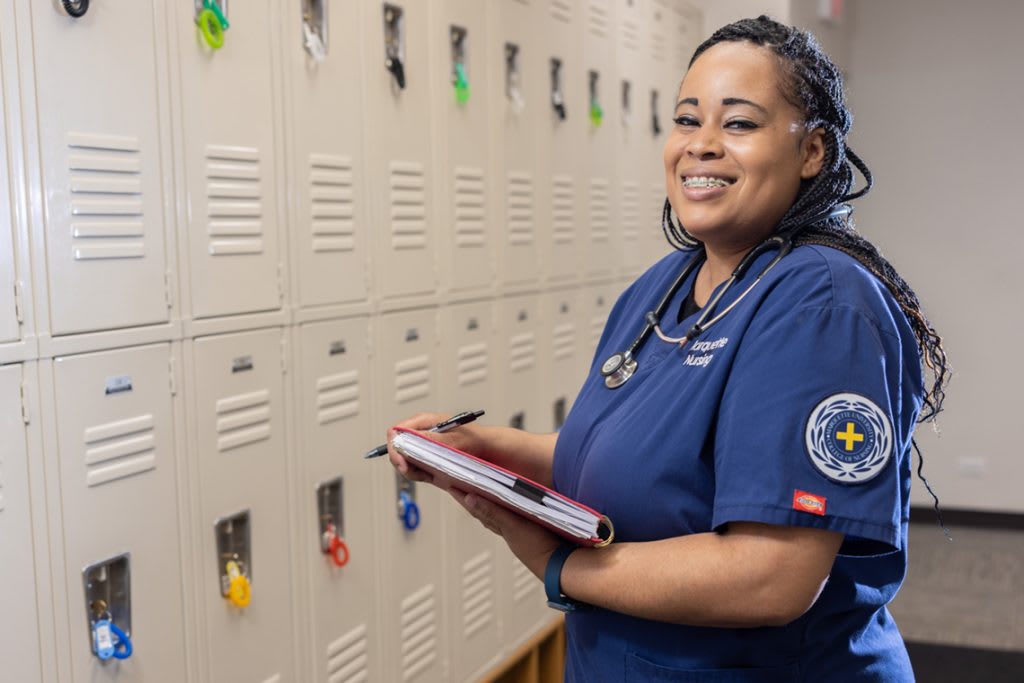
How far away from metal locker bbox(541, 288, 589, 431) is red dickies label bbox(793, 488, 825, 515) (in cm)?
255

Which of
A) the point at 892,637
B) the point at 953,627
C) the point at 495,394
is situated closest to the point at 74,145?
the point at 892,637

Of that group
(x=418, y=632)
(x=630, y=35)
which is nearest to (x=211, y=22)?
(x=418, y=632)

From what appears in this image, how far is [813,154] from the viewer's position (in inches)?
49.3

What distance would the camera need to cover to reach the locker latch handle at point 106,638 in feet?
5.89

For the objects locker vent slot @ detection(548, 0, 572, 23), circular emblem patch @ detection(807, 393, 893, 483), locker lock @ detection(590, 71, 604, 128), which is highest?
locker vent slot @ detection(548, 0, 572, 23)

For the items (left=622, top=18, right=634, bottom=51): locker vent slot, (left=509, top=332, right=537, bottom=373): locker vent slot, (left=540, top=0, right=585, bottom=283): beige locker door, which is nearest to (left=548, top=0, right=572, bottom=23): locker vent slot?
(left=540, top=0, right=585, bottom=283): beige locker door

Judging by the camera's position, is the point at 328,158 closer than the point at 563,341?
Yes

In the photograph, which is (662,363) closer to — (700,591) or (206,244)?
(700,591)

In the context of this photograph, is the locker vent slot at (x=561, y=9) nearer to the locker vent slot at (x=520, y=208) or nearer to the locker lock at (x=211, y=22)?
the locker vent slot at (x=520, y=208)

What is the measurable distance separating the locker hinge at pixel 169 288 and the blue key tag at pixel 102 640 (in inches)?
22.9

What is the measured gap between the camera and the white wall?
585 centimetres

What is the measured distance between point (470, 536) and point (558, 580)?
6.47ft

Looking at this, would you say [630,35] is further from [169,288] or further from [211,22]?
[169,288]

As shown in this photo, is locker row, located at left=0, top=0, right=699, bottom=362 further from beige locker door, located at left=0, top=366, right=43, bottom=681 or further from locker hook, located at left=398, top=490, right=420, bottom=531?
locker hook, located at left=398, top=490, right=420, bottom=531
